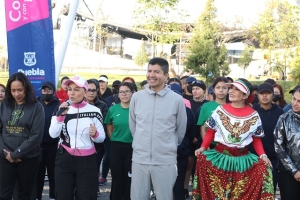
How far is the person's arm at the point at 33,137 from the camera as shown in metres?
5.66

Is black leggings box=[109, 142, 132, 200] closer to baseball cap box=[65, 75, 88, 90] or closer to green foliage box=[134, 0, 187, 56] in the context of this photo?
baseball cap box=[65, 75, 88, 90]

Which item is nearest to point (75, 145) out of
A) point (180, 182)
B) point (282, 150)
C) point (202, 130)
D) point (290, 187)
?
point (180, 182)

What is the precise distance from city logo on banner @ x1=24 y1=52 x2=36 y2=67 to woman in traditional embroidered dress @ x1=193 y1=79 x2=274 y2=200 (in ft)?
11.7

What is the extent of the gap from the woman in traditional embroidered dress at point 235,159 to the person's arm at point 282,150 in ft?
0.59

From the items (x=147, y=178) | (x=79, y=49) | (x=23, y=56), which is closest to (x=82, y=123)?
(x=147, y=178)

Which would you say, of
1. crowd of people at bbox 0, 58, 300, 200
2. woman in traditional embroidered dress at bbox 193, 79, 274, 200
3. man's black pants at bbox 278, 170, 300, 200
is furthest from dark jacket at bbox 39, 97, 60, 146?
man's black pants at bbox 278, 170, 300, 200

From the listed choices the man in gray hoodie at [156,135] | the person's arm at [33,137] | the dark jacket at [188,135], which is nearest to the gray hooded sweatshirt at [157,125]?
the man in gray hoodie at [156,135]

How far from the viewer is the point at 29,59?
7.85 metres

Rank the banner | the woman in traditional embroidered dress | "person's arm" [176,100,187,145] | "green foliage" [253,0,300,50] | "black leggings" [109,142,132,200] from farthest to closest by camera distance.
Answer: "green foliage" [253,0,300,50] → the banner → "black leggings" [109,142,132,200] → the woman in traditional embroidered dress → "person's arm" [176,100,187,145]

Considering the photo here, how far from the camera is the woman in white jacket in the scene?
5.66 metres

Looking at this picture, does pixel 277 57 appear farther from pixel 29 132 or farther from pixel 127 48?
pixel 127 48

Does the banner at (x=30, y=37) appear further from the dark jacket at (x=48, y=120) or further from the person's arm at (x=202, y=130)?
the person's arm at (x=202, y=130)

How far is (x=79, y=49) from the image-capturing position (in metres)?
58.1

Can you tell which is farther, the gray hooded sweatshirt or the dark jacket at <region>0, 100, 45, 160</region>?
the dark jacket at <region>0, 100, 45, 160</region>
